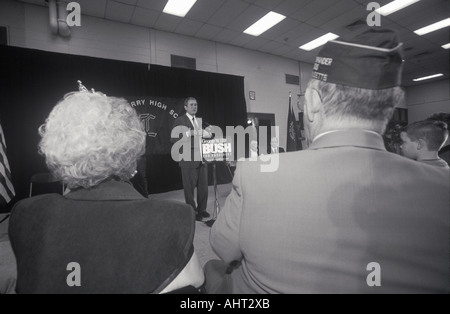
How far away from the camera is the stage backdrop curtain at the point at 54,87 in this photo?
3.82m

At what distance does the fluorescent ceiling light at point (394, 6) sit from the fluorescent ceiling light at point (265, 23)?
78.9 inches

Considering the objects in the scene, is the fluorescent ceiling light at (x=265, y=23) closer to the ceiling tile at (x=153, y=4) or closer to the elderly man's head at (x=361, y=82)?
the ceiling tile at (x=153, y=4)

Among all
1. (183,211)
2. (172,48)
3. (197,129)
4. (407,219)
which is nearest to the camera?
(407,219)

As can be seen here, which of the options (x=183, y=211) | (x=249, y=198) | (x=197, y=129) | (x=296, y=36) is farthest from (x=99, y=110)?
(x=296, y=36)

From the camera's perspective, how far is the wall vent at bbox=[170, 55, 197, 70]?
5395mm

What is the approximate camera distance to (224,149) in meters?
3.32

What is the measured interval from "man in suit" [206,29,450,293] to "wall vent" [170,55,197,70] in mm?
5344

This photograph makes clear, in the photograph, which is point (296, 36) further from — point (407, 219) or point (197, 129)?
point (407, 219)

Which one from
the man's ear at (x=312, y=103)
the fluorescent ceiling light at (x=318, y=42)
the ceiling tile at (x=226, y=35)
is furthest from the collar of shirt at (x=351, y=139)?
the fluorescent ceiling light at (x=318, y=42)

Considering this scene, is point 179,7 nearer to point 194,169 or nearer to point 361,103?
point 194,169

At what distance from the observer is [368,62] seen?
0.65 meters

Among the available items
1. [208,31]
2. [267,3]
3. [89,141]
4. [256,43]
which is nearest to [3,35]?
[208,31]

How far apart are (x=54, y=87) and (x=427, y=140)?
208 inches
